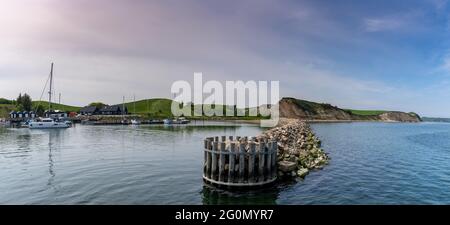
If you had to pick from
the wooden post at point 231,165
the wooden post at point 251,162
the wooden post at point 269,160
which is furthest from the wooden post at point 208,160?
the wooden post at point 269,160

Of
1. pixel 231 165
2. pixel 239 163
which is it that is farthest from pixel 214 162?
pixel 239 163

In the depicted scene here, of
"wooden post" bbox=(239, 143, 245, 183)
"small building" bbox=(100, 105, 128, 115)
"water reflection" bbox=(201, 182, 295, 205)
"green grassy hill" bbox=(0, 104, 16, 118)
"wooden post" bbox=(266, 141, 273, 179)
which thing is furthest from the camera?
"small building" bbox=(100, 105, 128, 115)

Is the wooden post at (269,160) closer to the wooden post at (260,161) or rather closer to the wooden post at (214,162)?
the wooden post at (260,161)

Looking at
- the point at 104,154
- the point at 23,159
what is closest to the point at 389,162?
the point at 104,154

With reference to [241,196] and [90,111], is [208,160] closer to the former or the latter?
[241,196]

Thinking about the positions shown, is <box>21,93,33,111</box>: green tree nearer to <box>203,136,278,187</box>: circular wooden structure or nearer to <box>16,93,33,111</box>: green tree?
<box>16,93,33,111</box>: green tree

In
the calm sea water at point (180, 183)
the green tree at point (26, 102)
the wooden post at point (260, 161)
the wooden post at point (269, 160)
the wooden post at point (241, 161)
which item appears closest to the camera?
the calm sea water at point (180, 183)

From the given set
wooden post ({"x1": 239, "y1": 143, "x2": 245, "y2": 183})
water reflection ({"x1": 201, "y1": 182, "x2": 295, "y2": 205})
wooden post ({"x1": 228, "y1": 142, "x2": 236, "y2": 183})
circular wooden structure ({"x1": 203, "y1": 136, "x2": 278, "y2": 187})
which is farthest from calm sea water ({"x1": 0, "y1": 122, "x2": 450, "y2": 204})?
wooden post ({"x1": 239, "y1": 143, "x2": 245, "y2": 183})

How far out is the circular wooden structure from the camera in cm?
1986

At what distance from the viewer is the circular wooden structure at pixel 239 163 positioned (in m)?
19.9

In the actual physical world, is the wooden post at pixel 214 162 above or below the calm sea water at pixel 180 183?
above
